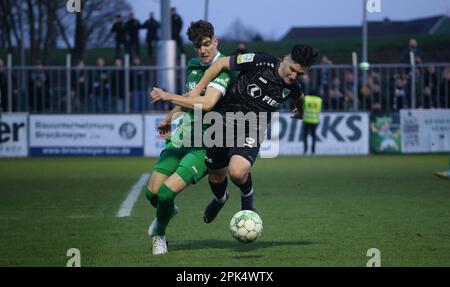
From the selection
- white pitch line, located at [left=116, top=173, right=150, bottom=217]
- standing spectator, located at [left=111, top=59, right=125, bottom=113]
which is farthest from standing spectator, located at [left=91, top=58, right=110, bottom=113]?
white pitch line, located at [left=116, top=173, right=150, bottom=217]

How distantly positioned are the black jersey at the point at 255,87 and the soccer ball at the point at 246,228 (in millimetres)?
1249

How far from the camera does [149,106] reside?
94.8 ft

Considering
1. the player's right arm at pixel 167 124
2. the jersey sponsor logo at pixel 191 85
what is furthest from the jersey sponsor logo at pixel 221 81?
the player's right arm at pixel 167 124

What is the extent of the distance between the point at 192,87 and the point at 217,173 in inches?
37.5

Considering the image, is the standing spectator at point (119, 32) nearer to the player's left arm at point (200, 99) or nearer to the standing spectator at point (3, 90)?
the standing spectator at point (3, 90)

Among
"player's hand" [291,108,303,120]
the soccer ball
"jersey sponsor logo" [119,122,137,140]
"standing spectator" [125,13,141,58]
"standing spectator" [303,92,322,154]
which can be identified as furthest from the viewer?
"standing spectator" [125,13,141,58]

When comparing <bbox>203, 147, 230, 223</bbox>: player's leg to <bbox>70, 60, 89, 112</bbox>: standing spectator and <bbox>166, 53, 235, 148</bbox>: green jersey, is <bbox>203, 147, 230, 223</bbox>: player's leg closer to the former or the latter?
<bbox>166, 53, 235, 148</bbox>: green jersey

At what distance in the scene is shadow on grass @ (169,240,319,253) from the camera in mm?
9938

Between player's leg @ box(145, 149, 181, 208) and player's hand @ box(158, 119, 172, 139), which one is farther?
player's hand @ box(158, 119, 172, 139)

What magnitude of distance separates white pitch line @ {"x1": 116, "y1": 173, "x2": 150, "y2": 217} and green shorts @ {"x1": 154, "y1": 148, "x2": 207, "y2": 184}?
311 centimetres

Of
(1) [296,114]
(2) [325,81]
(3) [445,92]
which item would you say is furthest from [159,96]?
(3) [445,92]
